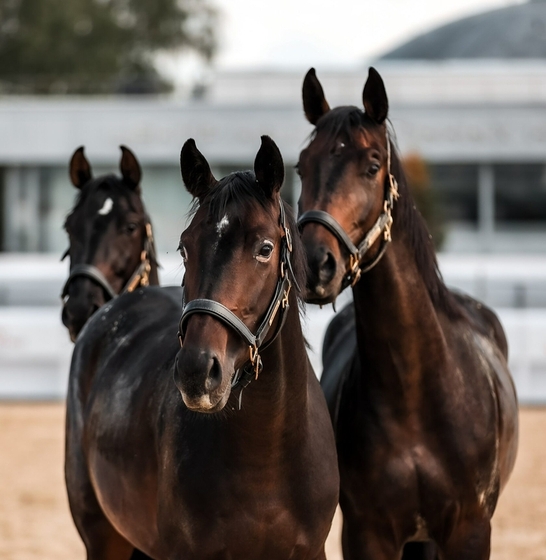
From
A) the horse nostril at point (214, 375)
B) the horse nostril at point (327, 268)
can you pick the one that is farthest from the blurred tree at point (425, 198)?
the horse nostril at point (214, 375)

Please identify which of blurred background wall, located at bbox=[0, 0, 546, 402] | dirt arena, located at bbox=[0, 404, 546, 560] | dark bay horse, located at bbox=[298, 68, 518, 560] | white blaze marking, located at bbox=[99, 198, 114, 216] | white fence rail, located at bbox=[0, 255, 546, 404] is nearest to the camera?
dark bay horse, located at bbox=[298, 68, 518, 560]

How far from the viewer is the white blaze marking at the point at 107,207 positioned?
5.11 m

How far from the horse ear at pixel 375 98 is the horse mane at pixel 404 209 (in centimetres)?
3

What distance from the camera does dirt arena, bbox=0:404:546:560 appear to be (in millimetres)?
6773

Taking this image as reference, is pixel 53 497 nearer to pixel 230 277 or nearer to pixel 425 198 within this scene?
pixel 230 277

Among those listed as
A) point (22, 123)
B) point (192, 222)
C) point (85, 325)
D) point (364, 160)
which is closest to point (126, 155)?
point (85, 325)

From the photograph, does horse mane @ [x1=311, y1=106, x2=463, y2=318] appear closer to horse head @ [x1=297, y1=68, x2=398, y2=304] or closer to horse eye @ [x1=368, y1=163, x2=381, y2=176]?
horse head @ [x1=297, y1=68, x2=398, y2=304]

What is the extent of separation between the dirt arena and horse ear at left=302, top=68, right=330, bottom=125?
3637 millimetres

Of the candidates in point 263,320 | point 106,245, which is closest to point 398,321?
point 263,320

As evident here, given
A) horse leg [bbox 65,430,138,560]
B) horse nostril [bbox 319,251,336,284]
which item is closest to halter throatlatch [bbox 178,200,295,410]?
horse nostril [bbox 319,251,336,284]

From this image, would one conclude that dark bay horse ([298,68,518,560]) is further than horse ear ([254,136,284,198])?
Yes

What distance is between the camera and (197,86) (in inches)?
1257

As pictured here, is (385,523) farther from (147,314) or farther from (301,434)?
(147,314)

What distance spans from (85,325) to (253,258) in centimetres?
217
